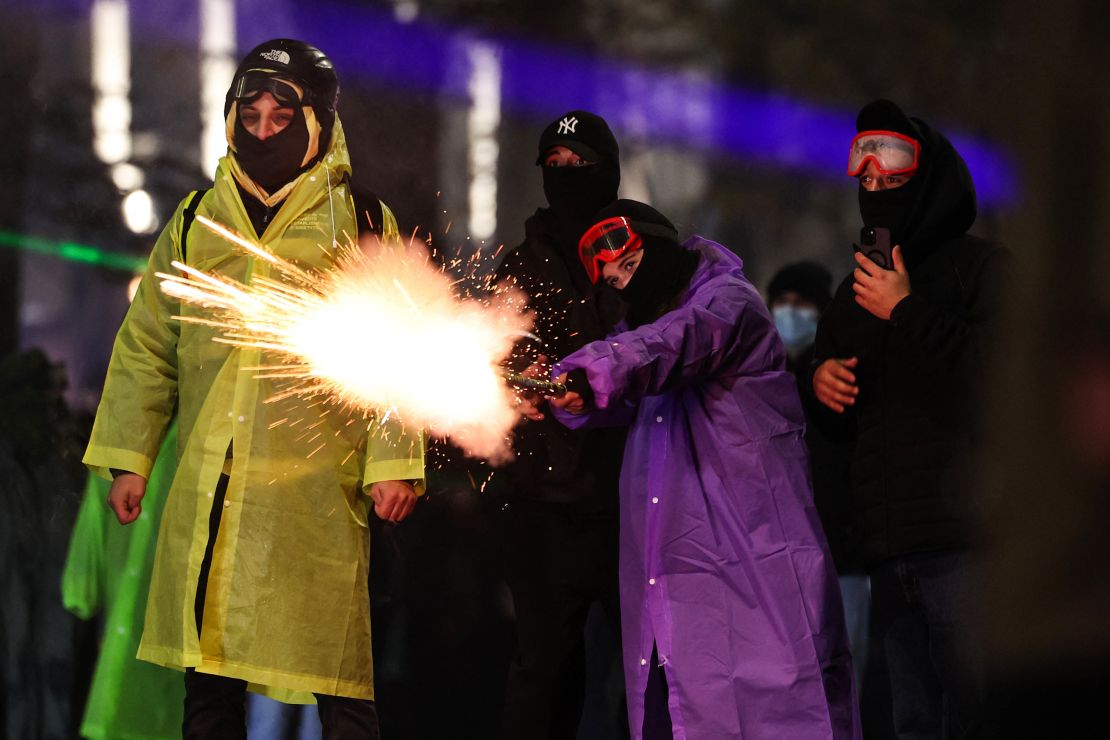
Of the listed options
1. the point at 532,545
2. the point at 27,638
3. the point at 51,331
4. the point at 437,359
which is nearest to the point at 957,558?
the point at 532,545

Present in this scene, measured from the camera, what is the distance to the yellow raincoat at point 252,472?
4273 mm

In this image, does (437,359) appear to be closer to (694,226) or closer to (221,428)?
(221,428)

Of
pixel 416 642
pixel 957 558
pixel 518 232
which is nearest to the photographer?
pixel 957 558

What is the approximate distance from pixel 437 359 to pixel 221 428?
639 mm

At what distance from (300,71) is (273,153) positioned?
26cm

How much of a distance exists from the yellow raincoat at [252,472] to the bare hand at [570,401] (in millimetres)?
518

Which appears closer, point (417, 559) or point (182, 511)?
point (182, 511)

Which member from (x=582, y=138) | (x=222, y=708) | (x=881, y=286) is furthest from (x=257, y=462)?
(x=881, y=286)

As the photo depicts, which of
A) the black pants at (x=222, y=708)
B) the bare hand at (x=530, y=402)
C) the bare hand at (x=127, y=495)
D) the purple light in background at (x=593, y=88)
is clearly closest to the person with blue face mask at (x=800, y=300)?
the purple light in background at (x=593, y=88)

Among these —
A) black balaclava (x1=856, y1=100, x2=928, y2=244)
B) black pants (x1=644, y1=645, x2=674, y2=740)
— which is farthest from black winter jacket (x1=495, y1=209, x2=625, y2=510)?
black balaclava (x1=856, y1=100, x2=928, y2=244)

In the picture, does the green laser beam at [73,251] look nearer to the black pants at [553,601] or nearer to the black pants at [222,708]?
the black pants at [222,708]

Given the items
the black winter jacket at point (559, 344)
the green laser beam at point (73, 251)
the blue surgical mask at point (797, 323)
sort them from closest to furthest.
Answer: the black winter jacket at point (559, 344), the blue surgical mask at point (797, 323), the green laser beam at point (73, 251)

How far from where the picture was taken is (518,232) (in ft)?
26.9

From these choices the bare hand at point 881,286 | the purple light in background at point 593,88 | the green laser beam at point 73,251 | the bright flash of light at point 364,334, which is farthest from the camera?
the green laser beam at point 73,251
